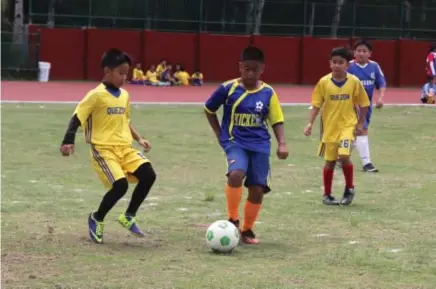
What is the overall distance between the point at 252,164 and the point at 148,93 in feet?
86.6

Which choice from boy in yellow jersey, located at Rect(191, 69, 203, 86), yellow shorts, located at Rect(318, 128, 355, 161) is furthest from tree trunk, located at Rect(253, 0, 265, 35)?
yellow shorts, located at Rect(318, 128, 355, 161)

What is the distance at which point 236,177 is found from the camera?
8.33m

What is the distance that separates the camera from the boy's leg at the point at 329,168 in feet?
35.4

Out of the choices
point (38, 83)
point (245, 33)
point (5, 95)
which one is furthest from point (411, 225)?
point (245, 33)

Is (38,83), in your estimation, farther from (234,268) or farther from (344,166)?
(234,268)

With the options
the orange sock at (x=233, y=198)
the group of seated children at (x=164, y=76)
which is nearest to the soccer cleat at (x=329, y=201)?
the orange sock at (x=233, y=198)

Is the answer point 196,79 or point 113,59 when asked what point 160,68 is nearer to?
point 196,79

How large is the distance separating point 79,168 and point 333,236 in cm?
588

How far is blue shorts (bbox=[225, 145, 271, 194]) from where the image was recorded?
27.5 ft

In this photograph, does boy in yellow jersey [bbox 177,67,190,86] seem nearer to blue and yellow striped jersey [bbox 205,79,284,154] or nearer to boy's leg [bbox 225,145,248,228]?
blue and yellow striped jersey [bbox 205,79,284,154]

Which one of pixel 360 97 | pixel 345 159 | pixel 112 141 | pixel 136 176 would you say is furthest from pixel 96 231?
pixel 360 97

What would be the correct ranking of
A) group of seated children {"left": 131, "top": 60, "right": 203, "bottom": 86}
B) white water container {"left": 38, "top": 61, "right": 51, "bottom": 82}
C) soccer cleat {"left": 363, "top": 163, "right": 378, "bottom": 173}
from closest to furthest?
soccer cleat {"left": 363, "top": 163, "right": 378, "bottom": 173} < white water container {"left": 38, "top": 61, "right": 51, "bottom": 82} < group of seated children {"left": 131, "top": 60, "right": 203, "bottom": 86}

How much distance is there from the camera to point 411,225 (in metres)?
9.30

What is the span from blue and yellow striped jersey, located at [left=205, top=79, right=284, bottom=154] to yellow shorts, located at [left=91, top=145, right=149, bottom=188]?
0.84 meters
